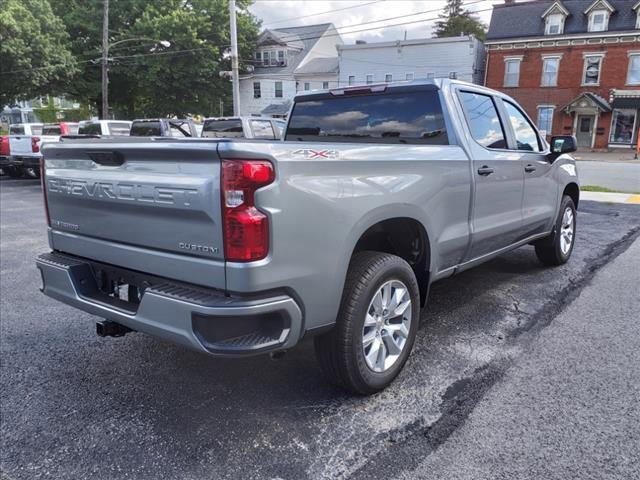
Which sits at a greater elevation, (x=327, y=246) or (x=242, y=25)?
(x=242, y=25)

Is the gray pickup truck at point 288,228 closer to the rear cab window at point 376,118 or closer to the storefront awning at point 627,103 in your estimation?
the rear cab window at point 376,118

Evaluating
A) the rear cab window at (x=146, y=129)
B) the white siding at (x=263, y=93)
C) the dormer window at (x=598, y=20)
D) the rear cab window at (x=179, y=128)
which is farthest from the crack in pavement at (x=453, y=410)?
the white siding at (x=263, y=93)

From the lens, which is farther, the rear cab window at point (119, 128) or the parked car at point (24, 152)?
the rear cab window at point (119, 128)

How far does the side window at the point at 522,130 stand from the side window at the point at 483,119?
291mm

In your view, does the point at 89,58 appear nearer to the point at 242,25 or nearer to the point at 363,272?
the point at 242,25

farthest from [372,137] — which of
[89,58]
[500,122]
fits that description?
[89,58]

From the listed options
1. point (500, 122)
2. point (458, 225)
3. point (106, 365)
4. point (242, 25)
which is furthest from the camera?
point (242, 25)

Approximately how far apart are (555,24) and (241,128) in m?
28.1

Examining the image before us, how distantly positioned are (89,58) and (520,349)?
117 feet

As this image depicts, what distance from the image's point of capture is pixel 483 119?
4.23m

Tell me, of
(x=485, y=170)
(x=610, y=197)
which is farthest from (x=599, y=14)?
(x=485, y=170)

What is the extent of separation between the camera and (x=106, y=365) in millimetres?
3518

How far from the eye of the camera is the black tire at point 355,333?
110 inches

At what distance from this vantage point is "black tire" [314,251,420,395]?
2.79 m
